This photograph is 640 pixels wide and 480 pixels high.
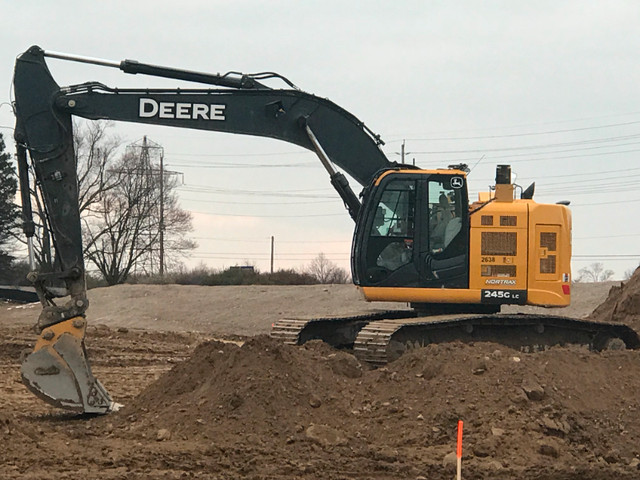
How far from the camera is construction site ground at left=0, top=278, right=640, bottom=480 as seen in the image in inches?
339

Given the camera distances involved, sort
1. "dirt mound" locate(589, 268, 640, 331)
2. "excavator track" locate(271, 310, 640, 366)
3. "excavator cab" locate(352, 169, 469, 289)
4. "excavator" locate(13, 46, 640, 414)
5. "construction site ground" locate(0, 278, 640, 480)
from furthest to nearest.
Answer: "dirt mound" locate(589, 268, 640, 331) < "excavator cab" locate(352, 169, 469, 289) < "excavator track" locate(271, 310, 640, 366) < "excavator" locate(13, 46, 640, 414) < "construction site ground" locate(0, 278, 640, 480)

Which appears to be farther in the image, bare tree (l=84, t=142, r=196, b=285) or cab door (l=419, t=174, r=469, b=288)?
bare tree (l=84, t=142, r=196, b=285)

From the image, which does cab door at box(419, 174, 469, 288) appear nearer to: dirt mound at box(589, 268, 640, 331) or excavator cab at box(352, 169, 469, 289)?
excavator cab at box(352, 169, 469, 289)

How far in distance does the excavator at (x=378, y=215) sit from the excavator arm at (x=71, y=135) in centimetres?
2

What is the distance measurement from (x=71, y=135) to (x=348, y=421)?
4.87 metres

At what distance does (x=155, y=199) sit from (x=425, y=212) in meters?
41.5

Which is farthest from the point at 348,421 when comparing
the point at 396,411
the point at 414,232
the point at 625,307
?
the point at 625,307

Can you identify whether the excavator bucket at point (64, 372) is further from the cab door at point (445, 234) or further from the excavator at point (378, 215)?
the cab door at point (445, 234)

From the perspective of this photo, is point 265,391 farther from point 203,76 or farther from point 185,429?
point 203,76

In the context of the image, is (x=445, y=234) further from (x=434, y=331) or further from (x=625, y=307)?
(x=625, y=307)

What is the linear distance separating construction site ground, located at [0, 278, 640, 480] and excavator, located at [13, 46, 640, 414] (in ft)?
4.89

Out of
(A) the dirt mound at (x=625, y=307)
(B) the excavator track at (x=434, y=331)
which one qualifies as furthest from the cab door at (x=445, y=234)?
(A) the dirt mound at (x=625, y=307)

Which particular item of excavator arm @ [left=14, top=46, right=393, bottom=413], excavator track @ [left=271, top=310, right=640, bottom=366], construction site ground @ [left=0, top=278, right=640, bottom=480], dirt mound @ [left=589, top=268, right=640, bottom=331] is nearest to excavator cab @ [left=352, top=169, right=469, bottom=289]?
excavator arm @ [left=14, top=46, right=393, bottom=413]

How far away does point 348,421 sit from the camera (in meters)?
9.93
